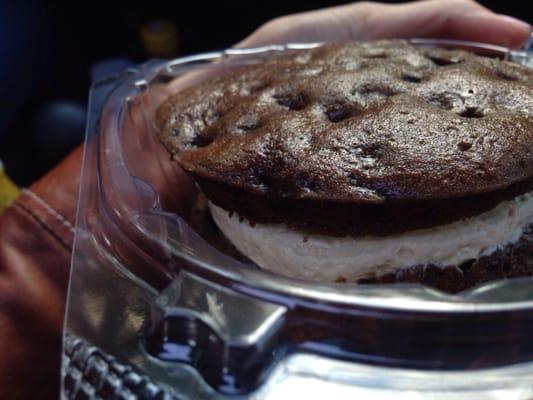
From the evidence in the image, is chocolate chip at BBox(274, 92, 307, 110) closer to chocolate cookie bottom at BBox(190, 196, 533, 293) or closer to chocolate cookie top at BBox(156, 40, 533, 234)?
chocolate cookie top at BBox(156, 40, 533, 234)

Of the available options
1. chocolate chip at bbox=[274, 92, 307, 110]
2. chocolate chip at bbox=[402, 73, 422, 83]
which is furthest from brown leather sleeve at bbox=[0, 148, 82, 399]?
chocolate chip at bbox=[402, 73, 422, 83]

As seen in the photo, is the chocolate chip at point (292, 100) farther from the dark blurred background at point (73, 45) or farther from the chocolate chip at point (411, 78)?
the dark blurred background at point (73, 45)

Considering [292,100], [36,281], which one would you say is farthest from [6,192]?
[292,100]

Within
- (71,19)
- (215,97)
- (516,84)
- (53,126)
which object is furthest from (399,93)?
(71,19)

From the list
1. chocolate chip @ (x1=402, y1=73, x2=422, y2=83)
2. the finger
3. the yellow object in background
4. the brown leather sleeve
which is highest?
chocolate chip @ (x1=402, y1=73, x2=422, y2=83)

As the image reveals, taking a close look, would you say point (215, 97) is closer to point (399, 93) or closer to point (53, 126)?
point (399, 93)
